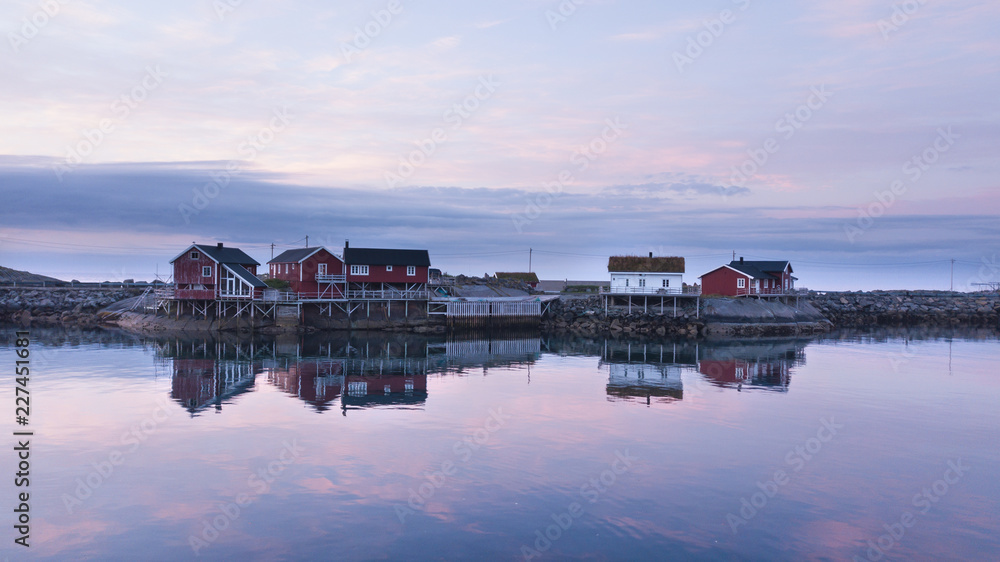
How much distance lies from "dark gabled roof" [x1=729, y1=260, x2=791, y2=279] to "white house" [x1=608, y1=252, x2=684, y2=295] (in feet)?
31.3

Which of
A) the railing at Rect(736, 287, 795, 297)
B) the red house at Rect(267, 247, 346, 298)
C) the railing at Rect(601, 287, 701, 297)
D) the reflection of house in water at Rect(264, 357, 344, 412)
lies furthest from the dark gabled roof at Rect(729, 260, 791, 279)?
the reflection of house in water at Rect(264, 357, 344, 412)

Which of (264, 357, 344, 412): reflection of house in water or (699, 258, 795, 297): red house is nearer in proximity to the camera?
(264, 357, 344, 412): reflection of house in water

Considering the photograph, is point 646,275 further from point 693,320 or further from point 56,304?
point 56,304

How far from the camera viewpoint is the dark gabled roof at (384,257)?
208ft

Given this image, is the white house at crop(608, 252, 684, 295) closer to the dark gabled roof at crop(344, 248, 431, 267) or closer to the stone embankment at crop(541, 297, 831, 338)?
the stone embankment at crop(541, 297, 831, 338)

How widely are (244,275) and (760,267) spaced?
57010mm

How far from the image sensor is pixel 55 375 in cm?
3500

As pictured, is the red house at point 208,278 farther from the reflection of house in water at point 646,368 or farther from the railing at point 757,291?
the railing at point 757,291

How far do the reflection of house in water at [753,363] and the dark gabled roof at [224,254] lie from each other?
39.6 meters

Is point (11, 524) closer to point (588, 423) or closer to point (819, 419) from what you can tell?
point (588, 423)

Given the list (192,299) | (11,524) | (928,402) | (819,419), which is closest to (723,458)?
(819,419)

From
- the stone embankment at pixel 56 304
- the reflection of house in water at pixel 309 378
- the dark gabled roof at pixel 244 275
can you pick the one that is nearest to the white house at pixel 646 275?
the dark gabled roof at pixel 244 275

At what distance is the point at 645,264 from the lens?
7119cm

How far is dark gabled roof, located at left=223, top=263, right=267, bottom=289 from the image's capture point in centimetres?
5794
